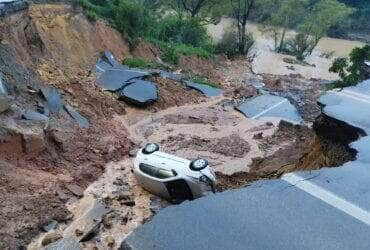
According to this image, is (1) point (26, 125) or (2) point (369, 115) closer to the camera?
(2) point (369, 115)

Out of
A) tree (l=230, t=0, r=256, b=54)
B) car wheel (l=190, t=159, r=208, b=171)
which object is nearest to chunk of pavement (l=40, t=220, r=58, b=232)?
car wheel (l=190, t=159, r=208, b=171)

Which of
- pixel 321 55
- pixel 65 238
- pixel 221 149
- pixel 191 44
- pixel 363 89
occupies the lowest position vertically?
pixel 321 55

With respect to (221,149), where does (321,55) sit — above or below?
below

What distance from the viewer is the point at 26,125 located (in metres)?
10.8

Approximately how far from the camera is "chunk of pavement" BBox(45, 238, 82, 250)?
7703mm

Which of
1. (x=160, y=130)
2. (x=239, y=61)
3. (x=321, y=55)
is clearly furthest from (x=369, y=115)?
(x=321, y=55)

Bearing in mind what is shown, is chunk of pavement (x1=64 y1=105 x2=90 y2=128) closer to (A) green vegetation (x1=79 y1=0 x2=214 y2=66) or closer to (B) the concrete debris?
(B) the concrete debris

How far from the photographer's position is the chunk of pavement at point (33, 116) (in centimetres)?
1122

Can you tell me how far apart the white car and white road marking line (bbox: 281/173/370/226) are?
3920 millimetres

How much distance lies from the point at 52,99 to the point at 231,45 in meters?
18.1

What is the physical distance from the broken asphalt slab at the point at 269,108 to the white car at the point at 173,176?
702 cm

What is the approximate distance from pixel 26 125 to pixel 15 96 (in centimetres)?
141

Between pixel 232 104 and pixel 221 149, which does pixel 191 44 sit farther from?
pixel 221 149

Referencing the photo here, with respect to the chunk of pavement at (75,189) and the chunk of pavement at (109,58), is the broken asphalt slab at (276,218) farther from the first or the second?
the chunk of pavement at (109,58)
